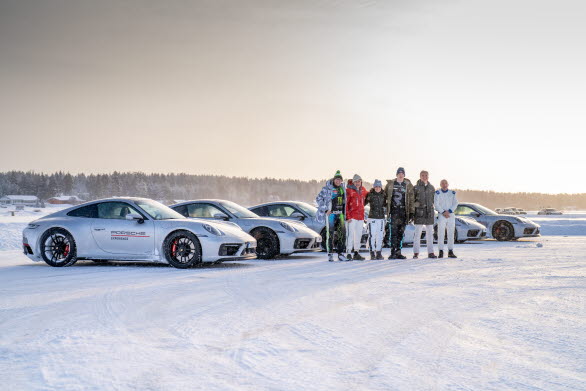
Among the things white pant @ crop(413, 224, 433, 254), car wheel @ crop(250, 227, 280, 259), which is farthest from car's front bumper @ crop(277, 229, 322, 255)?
white pant @ crop(413, 224, 433, 254)

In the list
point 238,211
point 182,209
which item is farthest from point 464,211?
point 182,209

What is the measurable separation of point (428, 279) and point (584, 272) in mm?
2934

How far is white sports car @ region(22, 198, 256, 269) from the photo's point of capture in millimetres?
11227

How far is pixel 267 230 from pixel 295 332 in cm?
846

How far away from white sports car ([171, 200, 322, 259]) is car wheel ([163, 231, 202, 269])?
8.33ft

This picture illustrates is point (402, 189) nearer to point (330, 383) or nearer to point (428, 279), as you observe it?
point (428, 279)

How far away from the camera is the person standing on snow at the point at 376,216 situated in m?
13.5

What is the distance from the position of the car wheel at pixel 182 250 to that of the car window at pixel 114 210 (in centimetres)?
108

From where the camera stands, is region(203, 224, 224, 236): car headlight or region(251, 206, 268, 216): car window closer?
region(203, 224, 224, 236): car headlight

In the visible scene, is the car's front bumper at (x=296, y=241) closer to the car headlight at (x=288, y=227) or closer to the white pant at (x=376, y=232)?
the car headlight at (x=288, y=227)

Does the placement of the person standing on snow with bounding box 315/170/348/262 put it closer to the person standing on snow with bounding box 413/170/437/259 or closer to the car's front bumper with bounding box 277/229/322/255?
the car's front bumper with bounding box 277/229/322/255

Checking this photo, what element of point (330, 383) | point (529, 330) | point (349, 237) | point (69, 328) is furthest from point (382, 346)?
point (349, 237)

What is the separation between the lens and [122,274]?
1016 centimetres

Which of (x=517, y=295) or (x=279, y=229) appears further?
(x=279, y=229)
